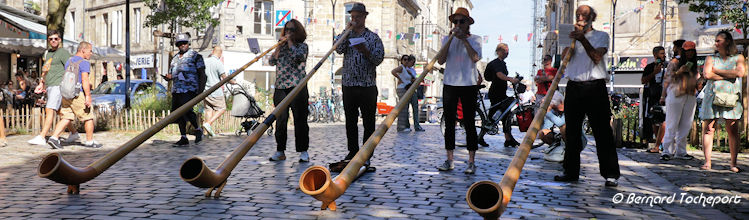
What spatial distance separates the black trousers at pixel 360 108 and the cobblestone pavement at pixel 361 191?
42cm

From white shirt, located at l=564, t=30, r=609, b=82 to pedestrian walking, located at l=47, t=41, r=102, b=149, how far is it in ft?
21.4

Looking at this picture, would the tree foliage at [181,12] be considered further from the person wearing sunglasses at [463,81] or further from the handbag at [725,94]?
the handbag at [725,94]

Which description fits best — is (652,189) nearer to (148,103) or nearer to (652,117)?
(652,117)

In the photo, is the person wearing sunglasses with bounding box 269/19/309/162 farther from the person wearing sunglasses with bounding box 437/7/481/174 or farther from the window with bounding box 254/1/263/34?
the window with bounding box 254/1/263/34

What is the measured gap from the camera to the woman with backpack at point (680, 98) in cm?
841

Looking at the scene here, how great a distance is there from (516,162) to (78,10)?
142 ft

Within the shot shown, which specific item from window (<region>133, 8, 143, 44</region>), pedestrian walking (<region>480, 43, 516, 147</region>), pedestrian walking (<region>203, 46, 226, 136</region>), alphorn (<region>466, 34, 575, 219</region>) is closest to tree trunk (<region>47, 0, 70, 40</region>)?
pedestrian walking (<region>203, 46, 226, 136</region>)

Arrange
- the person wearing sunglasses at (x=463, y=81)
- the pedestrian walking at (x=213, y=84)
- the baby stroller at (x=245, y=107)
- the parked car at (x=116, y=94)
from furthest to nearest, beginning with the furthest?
1. the parked car at (x=116, y=94)
2. the baby stroller at (x=245, y=107)
3. the pedestrian walking at (x=213, y=84)
4. the person wearing sunglasses at (x=463, y=81)

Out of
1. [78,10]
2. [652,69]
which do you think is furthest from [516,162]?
[78,10]

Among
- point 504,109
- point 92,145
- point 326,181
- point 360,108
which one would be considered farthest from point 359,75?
point 92,145

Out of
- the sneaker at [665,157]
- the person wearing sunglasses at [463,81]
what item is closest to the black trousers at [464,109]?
the person wearing sunglasses at [463,81]

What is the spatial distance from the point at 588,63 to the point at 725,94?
2.50 m

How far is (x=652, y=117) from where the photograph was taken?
10.2 m

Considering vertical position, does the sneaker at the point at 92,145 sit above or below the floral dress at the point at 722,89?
below
